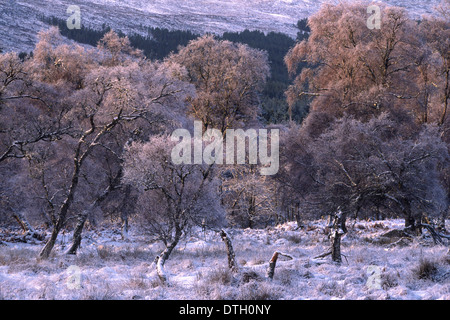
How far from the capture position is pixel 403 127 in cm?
1570

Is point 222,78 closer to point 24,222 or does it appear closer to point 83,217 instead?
point 24,222

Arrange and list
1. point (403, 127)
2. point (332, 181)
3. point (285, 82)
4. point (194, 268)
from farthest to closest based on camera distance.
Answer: point (285, 82) → point (403, 127) → point (332, 181) → point (194, 268)

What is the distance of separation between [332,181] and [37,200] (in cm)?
1189

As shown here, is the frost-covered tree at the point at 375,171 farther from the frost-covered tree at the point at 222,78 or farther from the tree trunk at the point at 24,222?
the tree trunk at the point at 24,222

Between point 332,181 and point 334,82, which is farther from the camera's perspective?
point 334,82

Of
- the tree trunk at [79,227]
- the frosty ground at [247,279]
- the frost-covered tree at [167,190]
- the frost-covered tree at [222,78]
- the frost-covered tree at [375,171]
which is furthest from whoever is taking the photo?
the frost-covered tree at [222,78]

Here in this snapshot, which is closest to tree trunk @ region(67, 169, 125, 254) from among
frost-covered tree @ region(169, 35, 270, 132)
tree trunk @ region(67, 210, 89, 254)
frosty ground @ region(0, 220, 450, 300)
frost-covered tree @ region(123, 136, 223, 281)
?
tree trunk @ region(67, 210, 89, 254)

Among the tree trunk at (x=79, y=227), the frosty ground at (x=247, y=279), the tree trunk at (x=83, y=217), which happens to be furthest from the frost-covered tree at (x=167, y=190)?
the tree trunk at (x=79, y=227)

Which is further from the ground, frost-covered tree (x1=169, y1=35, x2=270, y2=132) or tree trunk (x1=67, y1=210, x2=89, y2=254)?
frost-covered tree (x1=169, y1=35, x2=270, y2=132)

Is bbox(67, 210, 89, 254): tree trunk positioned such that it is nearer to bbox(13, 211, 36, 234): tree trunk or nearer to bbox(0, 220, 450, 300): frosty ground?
bbox(0, 220, 450, 300): frosty ground
